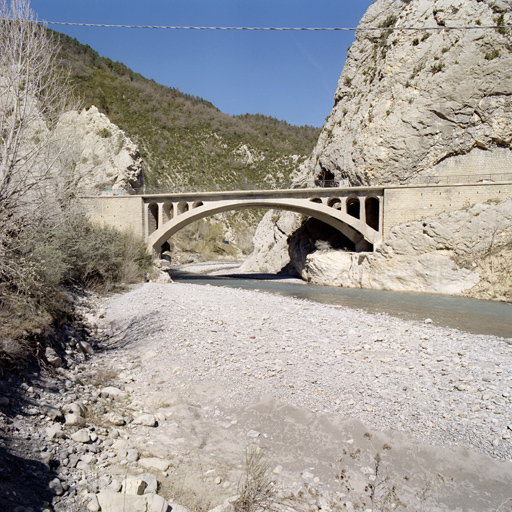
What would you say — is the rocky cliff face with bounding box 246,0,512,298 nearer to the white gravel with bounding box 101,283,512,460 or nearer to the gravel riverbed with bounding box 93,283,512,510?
the gravel riverbed with bounding box 93,283,512,510

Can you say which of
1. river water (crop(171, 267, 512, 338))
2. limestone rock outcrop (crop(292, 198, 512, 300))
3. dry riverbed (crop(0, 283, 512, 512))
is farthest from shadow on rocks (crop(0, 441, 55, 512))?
limestone rock outcrop (crop(292, 198, 512, 300))

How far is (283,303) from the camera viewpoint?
15.1 metres

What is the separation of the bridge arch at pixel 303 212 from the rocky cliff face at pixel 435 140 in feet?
4.85

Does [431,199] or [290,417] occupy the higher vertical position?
[431,199]

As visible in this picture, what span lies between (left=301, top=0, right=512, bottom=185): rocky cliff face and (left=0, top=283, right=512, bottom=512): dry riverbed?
1818 cm

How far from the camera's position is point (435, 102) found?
25234 mm

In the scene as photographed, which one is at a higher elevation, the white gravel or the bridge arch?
the bridge arch

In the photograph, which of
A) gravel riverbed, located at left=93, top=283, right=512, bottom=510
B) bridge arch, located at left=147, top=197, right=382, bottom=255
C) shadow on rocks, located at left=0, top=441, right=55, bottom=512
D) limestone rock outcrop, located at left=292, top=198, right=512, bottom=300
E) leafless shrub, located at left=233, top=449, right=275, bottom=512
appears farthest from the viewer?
bridge arch, located at left=147, top=197, right=382, bottom=255

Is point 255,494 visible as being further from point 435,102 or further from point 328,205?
point 435,102

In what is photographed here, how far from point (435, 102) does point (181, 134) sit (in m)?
54.9

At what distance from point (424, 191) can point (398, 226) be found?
2.44 m

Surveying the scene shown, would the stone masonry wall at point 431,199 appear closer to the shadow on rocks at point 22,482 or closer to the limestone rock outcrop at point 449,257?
the limestone rock outcrop at point 449,257

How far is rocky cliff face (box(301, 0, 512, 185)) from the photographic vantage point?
2420 cm

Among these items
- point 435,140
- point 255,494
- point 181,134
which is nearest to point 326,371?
point 255,494
